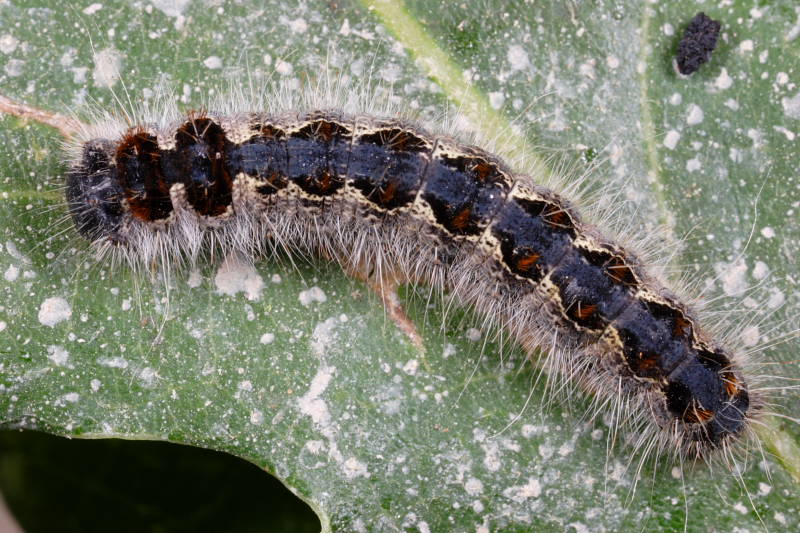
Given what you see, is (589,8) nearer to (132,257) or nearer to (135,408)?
(132,257)

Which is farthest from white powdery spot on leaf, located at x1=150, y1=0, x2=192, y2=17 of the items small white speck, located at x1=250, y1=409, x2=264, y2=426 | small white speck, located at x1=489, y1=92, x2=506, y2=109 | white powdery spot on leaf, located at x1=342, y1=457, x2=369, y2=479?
white powdery spot on leaf, located at x1=342, y1=457, x2=369, y2=479

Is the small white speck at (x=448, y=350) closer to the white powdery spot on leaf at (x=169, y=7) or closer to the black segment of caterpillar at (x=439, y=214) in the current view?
the black segment of caterpillar at (x=439, y=214)

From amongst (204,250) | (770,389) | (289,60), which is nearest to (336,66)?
(289,60)

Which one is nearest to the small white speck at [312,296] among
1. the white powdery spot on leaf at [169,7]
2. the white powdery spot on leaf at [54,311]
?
the white powdery spot on leaf at [54,311]

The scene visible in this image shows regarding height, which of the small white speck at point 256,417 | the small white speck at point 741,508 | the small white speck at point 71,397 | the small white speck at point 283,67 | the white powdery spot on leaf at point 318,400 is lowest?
the small white speck at point 71,397

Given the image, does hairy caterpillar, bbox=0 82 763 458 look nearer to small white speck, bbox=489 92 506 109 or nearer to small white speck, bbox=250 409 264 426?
small white speck, bbox=489 92 506 109

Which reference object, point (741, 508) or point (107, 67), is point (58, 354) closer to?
point (107, 67)
